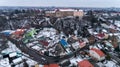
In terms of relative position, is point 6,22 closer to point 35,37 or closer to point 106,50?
point 35,37

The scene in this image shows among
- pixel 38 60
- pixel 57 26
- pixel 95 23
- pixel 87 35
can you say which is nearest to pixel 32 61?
pixel 38 60

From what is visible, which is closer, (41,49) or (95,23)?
(41,49)

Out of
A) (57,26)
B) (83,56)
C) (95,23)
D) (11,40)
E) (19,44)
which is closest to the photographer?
(83,56)

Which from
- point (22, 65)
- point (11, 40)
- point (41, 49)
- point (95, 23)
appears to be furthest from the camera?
point (95, 23)

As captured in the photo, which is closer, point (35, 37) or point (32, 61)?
point (32, 61)

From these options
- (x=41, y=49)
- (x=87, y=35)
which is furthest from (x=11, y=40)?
(x=87, y=35)

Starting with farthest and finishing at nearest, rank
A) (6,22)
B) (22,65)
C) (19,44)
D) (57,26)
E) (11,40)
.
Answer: (6,22) < (57,26) < (11,40) < (19,44) < (22,65)

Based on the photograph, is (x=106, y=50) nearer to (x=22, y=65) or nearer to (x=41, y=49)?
(x=41, y=49)

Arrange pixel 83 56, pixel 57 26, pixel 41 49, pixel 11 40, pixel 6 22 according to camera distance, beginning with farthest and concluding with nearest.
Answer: pixel 6 22, pixel 57 26, pixel 11 40, pixel 41 49, pixel 83 56
